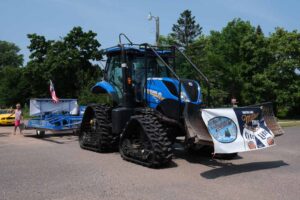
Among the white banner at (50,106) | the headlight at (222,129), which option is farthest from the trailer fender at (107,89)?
the white banner at (50,106)

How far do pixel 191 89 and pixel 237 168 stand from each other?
232 centimetres

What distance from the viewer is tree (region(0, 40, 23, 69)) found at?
91812mm

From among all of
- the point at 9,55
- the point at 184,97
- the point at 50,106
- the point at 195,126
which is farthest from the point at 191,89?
the point at 9,55

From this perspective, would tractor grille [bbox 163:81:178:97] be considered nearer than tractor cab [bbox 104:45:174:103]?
Yes

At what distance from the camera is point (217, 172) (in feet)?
29.2

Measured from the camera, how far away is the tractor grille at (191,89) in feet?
33.8

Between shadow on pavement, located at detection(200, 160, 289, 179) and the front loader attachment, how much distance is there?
501 mm

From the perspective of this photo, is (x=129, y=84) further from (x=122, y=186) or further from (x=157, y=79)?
(x=122, y=186)

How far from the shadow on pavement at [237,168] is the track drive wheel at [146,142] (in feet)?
3.36

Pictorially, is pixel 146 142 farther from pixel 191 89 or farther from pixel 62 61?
pixel 62 61

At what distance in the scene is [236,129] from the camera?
9.10 metres

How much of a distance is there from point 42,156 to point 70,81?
3827 centimetres

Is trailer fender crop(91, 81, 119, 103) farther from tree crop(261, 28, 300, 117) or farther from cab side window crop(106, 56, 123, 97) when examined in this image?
tree crop(261, 28, 300, 117)

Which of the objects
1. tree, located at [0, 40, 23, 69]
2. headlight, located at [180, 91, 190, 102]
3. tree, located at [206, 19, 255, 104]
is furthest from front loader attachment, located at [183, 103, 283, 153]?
tree, located at [0, 40, 23, 69]
